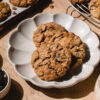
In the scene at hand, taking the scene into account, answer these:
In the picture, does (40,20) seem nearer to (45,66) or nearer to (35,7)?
(35,7)

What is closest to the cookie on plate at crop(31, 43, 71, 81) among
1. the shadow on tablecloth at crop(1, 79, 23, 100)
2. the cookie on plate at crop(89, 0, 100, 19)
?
the shadow on tablecloth at crop(1, 79, 23, 100)

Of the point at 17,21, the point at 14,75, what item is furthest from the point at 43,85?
the point at 17,21

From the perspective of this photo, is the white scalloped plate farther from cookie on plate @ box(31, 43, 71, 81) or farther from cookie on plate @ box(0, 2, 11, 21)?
cookie on plate @ box(0, 2, 11, 21)

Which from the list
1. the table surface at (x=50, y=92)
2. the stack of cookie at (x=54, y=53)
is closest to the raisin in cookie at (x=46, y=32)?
the stack of cookie at (x=54, y=53)

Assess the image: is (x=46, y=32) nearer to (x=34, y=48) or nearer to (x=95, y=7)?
(x=34, y=48)

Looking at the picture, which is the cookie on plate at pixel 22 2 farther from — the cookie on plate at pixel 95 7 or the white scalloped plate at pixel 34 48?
the cookie on plate at pixel 95 7

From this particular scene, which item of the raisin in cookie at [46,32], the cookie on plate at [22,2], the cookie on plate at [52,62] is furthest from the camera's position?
the cookie on plate at [22,2]
